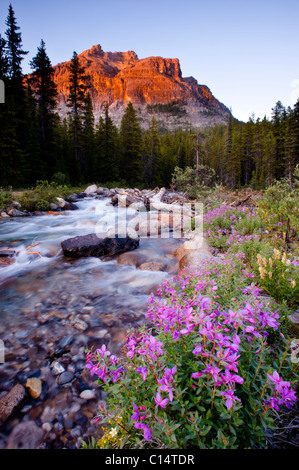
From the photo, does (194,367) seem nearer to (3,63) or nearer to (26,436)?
(26,436)

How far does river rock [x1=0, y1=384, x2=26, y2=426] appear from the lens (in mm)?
2180

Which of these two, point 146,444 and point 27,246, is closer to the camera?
point 146,444

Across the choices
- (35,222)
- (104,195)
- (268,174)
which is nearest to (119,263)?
(35,222)

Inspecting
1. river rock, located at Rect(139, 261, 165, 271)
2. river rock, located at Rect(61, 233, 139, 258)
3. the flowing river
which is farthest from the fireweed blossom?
river rock, located at Rect(61, 233, 139, 258)

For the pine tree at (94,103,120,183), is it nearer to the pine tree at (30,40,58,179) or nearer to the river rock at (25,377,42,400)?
the pine tree at (30,40,58,179)

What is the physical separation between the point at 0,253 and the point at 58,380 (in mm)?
5473

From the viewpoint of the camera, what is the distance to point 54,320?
3.72 metres

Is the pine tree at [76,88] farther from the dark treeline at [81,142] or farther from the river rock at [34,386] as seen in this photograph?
the river rock at [34,386]

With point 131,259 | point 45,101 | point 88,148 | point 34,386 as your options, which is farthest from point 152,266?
point 88,148

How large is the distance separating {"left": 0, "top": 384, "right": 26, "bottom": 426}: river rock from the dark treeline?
65.6 ft

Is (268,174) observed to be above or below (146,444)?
above
